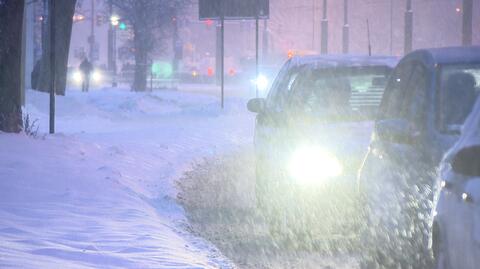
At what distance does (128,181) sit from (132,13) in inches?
1573

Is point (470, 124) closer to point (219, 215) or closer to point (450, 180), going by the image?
point (450, 180)

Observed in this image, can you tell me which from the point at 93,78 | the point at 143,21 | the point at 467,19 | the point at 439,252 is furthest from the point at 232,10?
the point at 93,78

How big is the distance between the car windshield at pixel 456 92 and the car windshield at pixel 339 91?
2.43 meters

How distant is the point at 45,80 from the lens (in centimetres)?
3300

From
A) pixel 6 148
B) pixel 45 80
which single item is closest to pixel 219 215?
pixel 6 148

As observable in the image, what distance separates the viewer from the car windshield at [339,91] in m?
9.57

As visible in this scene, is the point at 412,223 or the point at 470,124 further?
the point at 412,223

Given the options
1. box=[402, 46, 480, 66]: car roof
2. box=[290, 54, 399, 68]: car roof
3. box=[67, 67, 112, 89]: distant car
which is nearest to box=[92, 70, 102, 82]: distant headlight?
box=[67, 67, 112, 89]: distant car

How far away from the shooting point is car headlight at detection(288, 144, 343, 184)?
29.2 ft

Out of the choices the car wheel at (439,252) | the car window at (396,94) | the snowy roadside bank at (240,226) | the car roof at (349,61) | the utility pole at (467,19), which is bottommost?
the snowy roadside bank at (240,226)

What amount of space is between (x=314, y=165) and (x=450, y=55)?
2.22m

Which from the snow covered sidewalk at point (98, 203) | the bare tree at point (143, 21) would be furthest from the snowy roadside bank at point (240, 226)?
the bare tree at point (143, 21)

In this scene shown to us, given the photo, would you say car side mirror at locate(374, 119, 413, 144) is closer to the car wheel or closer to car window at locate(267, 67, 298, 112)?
the car wheel

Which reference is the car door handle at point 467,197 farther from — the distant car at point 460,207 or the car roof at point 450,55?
the car roof at point 450,55
